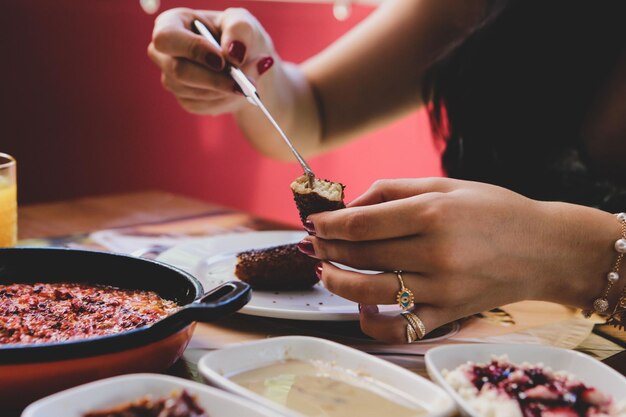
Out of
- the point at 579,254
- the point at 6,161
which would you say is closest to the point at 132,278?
the point at 6,161

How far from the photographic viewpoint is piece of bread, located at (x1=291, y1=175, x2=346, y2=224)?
1092mm

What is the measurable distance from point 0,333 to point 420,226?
1.90ft

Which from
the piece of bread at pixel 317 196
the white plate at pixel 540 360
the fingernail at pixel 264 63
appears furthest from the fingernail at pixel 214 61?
the white plate at pixel 540 360

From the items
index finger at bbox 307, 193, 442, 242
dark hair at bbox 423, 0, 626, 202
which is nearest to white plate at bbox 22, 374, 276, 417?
index finger at bbox 307, 193, 442, 242

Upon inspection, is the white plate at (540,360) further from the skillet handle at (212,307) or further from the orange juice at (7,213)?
the orange juice at (7,213)

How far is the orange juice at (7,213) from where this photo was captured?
4.57ft

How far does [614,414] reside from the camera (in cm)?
82

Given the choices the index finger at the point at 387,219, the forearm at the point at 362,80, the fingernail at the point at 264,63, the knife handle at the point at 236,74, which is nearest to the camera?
the index finger at the point at 387,219

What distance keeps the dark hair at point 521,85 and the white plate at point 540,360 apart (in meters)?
1.07

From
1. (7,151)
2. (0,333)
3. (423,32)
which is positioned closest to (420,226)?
(0,333)

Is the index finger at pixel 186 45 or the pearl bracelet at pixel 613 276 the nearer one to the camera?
the pearl bracelet at pixel 613 276

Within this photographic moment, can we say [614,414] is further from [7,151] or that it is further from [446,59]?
[7,151]

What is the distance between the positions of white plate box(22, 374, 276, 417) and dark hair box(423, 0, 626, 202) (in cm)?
143

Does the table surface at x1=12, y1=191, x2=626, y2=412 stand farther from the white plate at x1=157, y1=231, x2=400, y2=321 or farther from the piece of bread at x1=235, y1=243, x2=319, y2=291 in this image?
the piece of bread at x1=235, y1=243, x2=319, y2=291
